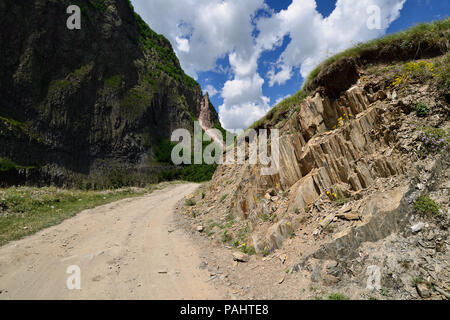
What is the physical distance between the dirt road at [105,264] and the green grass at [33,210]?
1.19 meters

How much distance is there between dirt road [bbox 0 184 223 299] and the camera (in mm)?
4973

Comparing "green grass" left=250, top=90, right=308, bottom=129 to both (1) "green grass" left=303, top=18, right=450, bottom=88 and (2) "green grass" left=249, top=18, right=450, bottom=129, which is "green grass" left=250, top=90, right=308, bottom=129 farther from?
(1) "green grass" left=303, top=18, right=450, bottom=88

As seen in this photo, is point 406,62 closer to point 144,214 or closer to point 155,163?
point 144,214

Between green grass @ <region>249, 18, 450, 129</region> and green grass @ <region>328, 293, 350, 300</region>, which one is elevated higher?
green grass @ <region>249, 18, 450, 129</region>

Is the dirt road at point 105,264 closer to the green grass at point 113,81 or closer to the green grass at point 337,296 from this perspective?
the green grass at point 337,296

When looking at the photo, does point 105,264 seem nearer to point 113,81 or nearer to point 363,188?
point 363,188

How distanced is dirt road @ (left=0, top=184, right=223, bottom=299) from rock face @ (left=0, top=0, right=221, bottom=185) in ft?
88.0

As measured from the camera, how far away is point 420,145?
5047mm

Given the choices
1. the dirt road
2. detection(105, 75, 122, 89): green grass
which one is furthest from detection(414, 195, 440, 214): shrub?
detection(105, 75, 122, 89): green grass

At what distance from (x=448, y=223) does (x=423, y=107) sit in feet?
11.1

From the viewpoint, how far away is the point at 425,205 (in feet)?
14.1

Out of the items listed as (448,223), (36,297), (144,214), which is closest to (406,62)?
(448,223)

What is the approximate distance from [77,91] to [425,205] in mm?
47700

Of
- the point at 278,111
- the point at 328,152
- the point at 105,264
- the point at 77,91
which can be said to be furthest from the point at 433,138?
the point at 77,91
